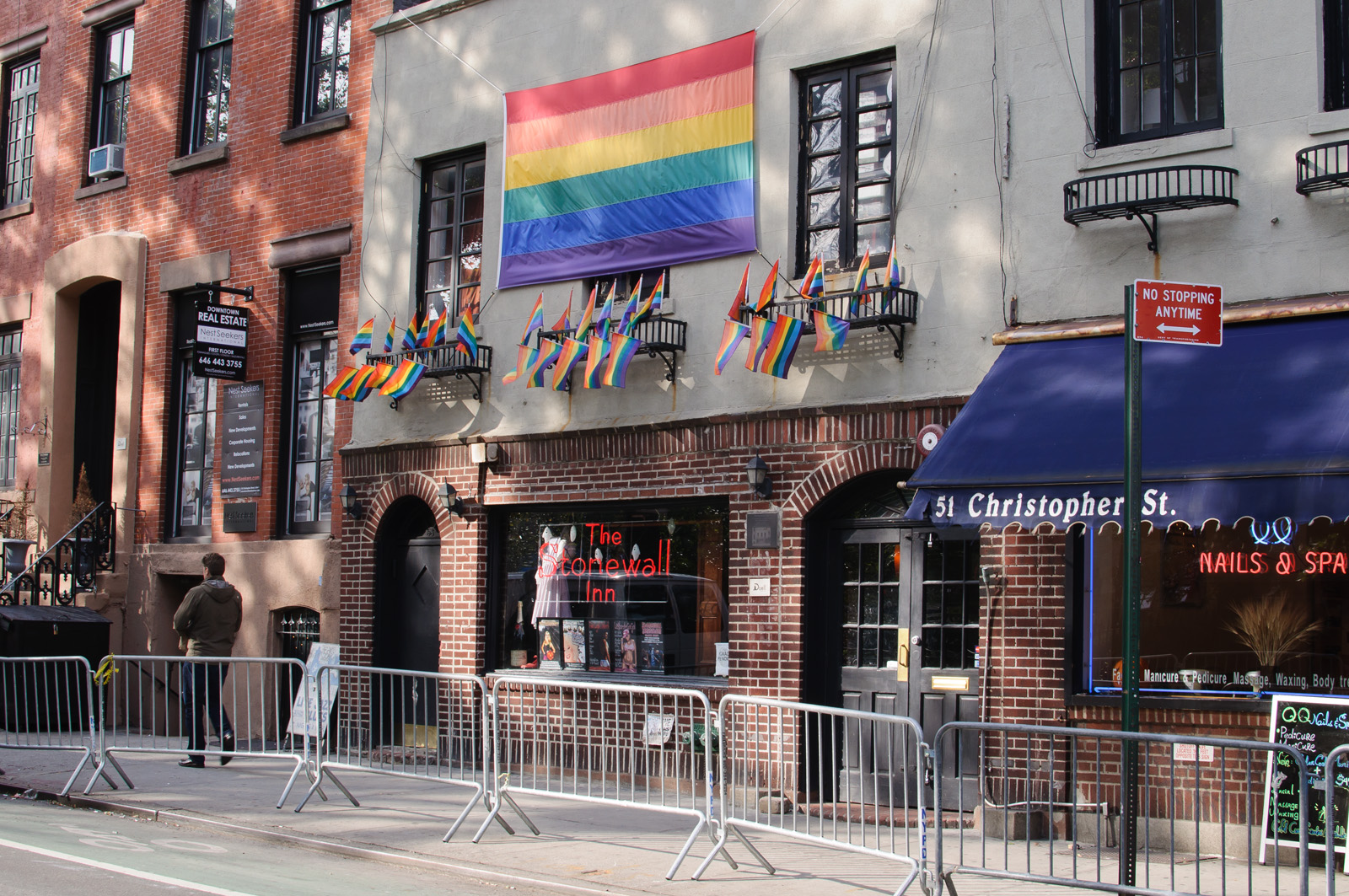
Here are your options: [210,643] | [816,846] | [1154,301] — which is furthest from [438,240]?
[1154,301]

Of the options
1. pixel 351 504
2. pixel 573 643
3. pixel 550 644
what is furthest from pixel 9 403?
pixel 573 643

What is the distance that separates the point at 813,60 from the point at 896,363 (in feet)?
8.68

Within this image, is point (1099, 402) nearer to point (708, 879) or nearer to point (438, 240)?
point (708, 879)

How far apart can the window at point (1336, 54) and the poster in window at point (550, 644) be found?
767 centimetres

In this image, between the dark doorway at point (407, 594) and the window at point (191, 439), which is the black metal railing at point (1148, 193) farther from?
the window at point (191, 439)

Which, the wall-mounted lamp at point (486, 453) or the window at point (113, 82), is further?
the window at point (113, 82)

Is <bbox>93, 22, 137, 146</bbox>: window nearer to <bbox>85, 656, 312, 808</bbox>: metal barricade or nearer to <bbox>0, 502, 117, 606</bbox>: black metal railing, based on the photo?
<bbox>0, 502, 117, 606</bbox>: black metal railing

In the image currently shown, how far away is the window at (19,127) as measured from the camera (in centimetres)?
1930

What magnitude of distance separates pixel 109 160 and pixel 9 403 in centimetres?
379

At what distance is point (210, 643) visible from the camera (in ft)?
43.0

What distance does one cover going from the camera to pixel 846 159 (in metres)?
11.4

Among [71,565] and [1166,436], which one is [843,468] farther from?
[71,565]

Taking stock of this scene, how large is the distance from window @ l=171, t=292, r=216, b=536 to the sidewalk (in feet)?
14.5

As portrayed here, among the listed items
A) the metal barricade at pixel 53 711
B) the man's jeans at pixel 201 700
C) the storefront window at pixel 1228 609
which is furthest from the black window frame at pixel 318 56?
the storefront window at pixel 1228 609
